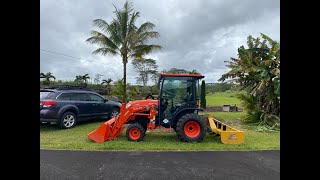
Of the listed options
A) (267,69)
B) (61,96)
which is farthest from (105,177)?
(267,69)

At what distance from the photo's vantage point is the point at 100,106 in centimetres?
1159

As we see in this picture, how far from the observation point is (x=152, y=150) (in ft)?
22.0

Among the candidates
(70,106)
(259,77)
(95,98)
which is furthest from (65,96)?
(259,77)

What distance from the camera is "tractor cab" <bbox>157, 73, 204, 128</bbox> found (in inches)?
314

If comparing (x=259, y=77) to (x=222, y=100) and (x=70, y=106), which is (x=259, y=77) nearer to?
(x=70, y=106)

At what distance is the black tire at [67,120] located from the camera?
9.65 meters

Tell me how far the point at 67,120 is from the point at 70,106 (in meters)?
0.61

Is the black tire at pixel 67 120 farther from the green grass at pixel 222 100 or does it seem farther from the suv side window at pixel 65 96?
the green grass at pixel 222 100

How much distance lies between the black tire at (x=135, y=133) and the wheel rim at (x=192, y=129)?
147cm

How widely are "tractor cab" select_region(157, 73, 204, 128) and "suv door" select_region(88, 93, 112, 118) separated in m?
4.52
